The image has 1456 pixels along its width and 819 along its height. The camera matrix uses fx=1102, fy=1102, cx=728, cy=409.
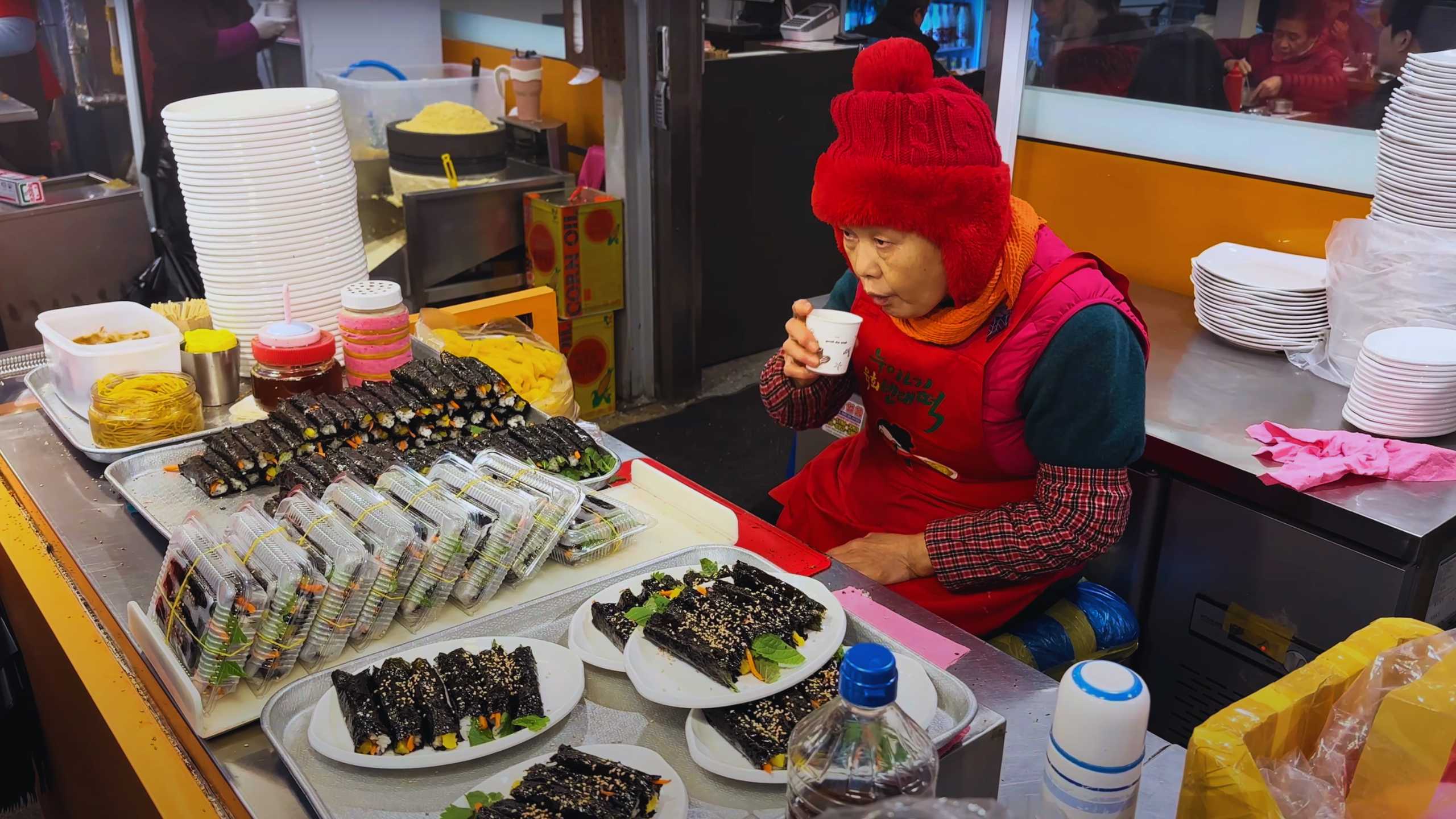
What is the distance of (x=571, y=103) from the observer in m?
5.48

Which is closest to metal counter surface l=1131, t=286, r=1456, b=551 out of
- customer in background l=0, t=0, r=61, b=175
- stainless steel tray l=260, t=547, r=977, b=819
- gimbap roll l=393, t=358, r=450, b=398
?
stainless steel tray l=260, t=547, r=977, b=819

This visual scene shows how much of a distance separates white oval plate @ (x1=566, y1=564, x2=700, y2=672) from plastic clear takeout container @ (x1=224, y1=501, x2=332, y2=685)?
1.07 feet

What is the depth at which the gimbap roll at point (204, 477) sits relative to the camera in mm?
1859

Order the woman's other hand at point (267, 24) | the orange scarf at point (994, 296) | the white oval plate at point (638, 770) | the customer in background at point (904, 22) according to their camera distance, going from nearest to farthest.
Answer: the white oval plate at point (638, 770)
the orange scarf at point (994, 296)
the customer in background at point (904, 22)
the woman's other hand at point (267, 24)

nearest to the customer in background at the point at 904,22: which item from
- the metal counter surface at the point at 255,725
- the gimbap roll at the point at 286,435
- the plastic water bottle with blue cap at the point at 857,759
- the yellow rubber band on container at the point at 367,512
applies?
the metal counter surface at the point at 255,725

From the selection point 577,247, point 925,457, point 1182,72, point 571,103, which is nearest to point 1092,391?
point 925,457

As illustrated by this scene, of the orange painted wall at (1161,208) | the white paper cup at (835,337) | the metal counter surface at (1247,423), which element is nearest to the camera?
the white paper cup at (835,337)

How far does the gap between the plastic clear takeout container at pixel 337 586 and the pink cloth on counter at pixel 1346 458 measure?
1.77 meters

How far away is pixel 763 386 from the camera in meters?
2.32

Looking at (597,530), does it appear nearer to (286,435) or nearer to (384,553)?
(384,553)

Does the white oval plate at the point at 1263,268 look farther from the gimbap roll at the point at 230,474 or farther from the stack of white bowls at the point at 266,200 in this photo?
the gimbap roll at the point at 230,474

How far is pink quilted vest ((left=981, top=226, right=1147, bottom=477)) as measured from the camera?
1898mm

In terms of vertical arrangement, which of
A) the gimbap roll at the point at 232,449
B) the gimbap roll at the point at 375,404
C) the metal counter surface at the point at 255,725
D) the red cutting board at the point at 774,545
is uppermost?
the gimbap roll at the point at 375,404

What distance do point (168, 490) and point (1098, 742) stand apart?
1.61m
